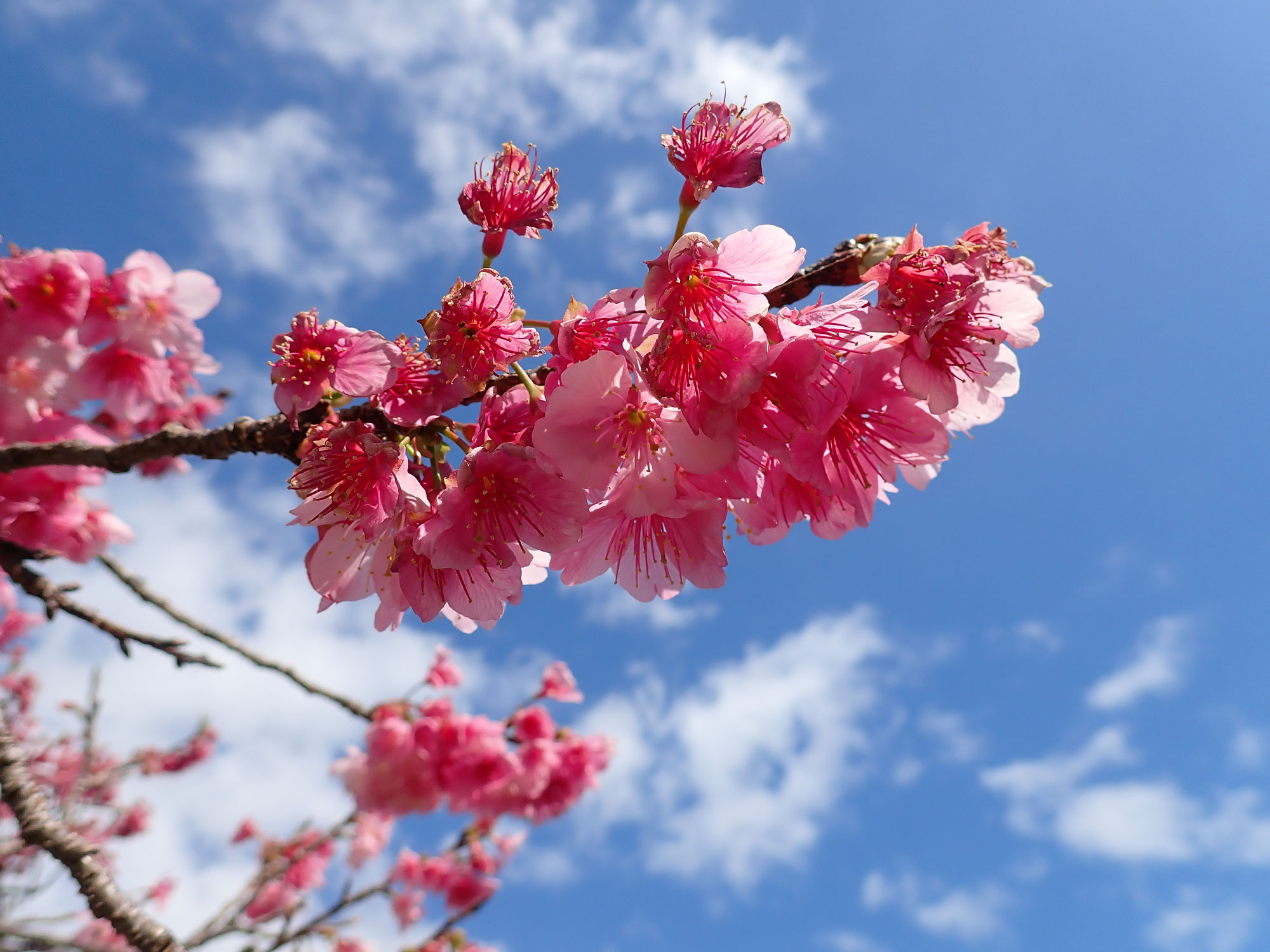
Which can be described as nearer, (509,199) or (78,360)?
(509,199)

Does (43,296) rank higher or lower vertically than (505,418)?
higher

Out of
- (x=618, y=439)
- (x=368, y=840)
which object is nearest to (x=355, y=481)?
(x=618, y=439)

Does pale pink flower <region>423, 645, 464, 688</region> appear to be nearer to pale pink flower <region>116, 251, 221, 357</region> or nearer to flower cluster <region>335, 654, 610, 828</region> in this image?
flower cluster <region>335, 654, 610, 828</region>

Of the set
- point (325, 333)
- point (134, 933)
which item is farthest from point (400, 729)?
point (325, 333)

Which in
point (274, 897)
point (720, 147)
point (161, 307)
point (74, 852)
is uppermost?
point (161, 307)

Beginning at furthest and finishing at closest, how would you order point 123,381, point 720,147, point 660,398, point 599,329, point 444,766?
point 444,766
point 123,381
point 720,147
point 599,329
point 660,398

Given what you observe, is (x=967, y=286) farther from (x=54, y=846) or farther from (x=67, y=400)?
(x=67, y=400)

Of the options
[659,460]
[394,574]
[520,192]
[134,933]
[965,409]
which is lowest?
[134,933]

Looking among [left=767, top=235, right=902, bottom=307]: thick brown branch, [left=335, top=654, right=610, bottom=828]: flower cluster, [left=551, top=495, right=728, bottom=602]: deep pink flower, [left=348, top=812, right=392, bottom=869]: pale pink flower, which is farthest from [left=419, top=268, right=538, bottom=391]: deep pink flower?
[left=348, top=812, right=392, bottom=869]: pale pink flower

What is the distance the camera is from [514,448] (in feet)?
4.60

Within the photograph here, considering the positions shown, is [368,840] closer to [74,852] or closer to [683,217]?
[74,852]

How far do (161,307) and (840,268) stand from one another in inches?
111

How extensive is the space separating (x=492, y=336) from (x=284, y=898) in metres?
10.3

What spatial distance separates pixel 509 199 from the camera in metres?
1.72
